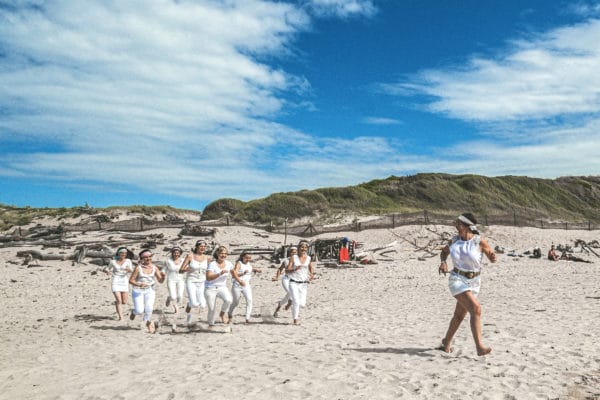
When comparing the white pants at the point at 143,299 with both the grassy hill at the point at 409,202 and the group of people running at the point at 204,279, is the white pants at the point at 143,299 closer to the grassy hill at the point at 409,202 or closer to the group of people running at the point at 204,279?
the group of people running at the point at 204,279

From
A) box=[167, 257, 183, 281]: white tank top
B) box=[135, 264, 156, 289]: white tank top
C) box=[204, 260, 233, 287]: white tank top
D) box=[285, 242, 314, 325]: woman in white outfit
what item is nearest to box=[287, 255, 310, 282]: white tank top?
box=[285, 242, 314, 325]: woman in white outfit

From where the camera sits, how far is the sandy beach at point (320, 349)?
537 cm

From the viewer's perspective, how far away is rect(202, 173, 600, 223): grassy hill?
44.3 m

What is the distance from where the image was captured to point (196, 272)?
9805 millimetres

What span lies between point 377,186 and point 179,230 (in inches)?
1328

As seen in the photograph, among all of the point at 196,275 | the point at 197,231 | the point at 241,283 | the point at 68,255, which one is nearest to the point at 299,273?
→ the point at 241,283

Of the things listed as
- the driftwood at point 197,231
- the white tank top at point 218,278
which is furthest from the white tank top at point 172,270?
the driftwood at point 197,231

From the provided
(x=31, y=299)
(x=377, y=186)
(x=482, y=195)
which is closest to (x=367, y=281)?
(x=31, y=299)

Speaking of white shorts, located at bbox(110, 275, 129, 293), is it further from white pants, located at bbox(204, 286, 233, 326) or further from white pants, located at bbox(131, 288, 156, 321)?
white pants, located at bbox(204, 286, 233, 326)

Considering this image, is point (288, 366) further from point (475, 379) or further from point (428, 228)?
point (428, 228)

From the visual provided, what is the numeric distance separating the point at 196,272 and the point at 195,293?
0.41 meters

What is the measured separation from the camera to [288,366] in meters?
6.30

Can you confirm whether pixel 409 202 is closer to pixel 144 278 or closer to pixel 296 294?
pixel 296 294

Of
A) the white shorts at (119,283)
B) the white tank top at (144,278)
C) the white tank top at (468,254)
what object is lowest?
the white shorts at (119,283)
